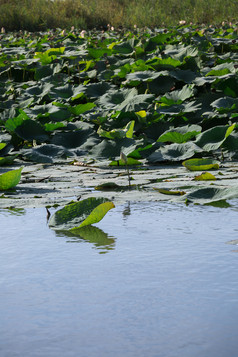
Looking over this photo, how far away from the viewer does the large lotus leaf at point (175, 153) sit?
2.72 meters

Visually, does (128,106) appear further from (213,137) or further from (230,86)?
(213,137)

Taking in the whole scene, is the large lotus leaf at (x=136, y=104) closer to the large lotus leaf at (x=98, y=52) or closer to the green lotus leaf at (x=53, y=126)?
the green lotus leaf at (x=53, y=126)

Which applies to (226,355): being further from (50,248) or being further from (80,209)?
(80,209)

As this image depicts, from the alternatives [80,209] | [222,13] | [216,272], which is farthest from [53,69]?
[222,13]

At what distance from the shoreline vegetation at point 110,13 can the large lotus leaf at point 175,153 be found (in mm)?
7649

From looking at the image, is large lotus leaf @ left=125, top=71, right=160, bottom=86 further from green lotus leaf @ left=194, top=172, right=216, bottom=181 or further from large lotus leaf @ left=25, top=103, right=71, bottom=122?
green lotus leaf @ left=194, top=172, right=216, bottom=181

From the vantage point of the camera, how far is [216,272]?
127 cm

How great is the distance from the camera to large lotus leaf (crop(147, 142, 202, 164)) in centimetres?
272

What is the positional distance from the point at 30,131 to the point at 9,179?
128cm

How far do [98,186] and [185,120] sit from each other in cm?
135

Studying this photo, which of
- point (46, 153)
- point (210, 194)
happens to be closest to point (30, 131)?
point (46, 153)

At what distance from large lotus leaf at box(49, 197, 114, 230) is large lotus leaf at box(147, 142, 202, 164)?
0.98m

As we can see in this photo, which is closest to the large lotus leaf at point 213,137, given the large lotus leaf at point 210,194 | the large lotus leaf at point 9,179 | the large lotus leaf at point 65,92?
the large lotus leaf at point 210,194

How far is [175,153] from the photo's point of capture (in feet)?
9.14
